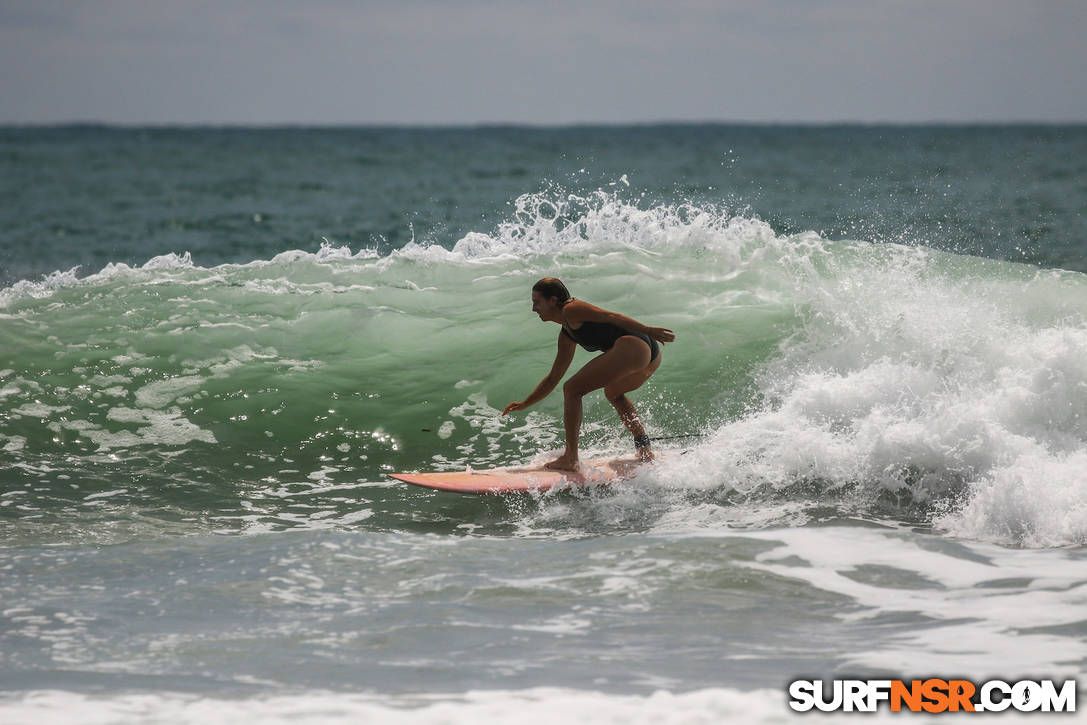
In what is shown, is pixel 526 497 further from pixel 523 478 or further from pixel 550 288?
pixel 550 288

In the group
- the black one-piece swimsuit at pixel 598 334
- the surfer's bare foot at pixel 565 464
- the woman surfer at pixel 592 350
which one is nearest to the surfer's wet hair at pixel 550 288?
the woman surfer at pixel 592 350

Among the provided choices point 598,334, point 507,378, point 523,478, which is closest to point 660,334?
point 598,334

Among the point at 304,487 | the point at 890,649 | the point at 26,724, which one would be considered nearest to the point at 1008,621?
the point at 890,649

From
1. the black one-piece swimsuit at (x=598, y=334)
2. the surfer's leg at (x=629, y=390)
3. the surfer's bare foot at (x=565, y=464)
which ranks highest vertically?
the black one-piece swimsuit at (x=598, y=334)

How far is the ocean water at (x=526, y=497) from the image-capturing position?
4512 mm

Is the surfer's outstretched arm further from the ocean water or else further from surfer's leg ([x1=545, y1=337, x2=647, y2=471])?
the ocean water

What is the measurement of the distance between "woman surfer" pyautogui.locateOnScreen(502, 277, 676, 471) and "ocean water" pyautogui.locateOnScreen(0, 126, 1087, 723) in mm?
570

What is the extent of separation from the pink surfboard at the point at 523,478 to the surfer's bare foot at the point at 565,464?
4 centimetres

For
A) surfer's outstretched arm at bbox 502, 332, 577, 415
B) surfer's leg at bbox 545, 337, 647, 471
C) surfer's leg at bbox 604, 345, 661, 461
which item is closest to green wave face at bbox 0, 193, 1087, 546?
surfer's leg at bbox 604, 345, 661, 461

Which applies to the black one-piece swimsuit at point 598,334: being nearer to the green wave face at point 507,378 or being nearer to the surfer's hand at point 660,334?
the surfer's hand at point 660,334

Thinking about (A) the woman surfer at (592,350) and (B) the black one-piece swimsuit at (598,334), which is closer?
(A) the woman surfer at (592,350)

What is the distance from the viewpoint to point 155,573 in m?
5.75

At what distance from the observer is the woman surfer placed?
7086 millimetres

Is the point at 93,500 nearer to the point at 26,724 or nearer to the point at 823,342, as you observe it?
the point at 26,724
